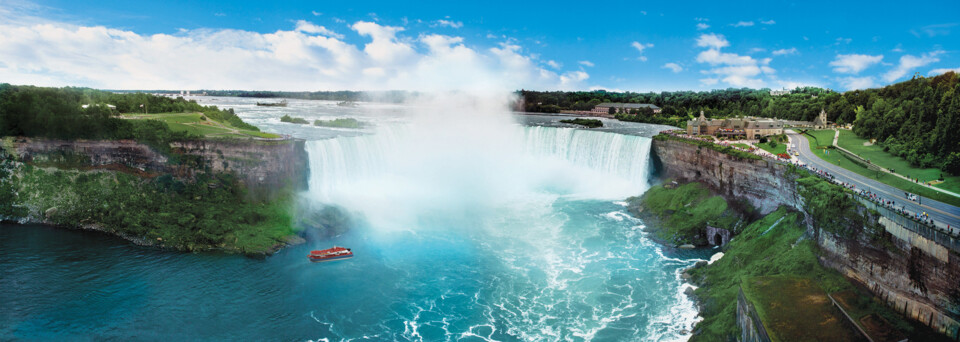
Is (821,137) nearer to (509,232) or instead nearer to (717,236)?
(717,236)

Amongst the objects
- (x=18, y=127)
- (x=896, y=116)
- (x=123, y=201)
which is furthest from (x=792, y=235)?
(x=18, y=127)

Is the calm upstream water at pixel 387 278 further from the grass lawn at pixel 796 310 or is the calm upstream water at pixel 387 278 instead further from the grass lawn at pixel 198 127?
the grass lawn at pixel 198 127

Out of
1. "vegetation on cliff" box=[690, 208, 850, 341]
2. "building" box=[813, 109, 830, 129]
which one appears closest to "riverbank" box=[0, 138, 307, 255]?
"vegetation on cliff" box=[690, 208, 850, 341]

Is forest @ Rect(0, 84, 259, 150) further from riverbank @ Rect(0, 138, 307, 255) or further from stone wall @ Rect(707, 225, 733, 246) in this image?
stone wall @ Rect(707, 225, 733, 246)

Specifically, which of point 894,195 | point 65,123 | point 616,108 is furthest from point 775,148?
point 616,108

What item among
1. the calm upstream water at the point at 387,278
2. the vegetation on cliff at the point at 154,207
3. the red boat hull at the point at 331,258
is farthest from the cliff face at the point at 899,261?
the vegetation on cliff at the point at 154,207

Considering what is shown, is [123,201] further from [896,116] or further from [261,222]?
[896,116]
